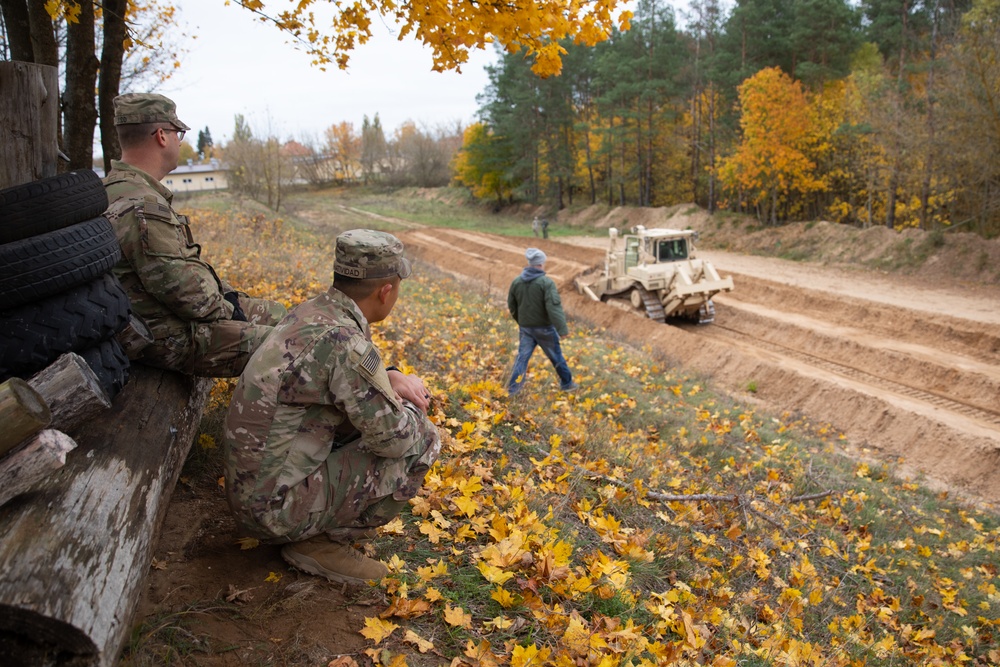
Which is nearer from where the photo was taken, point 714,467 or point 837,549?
point 837,549

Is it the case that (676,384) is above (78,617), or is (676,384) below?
below

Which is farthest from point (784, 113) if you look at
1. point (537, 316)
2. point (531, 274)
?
point (537, 316)

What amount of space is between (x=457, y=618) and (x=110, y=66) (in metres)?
6.23

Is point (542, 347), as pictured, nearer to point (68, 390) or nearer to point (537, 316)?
point (537, 316)

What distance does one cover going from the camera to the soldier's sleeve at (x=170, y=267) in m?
3.07

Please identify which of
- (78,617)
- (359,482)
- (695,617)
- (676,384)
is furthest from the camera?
Result: (676,384)

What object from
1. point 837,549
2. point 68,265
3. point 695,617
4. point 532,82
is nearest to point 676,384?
point 837,549

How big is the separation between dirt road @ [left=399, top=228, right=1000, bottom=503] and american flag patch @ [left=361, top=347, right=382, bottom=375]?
29.9 feet

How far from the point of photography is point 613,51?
112 feet

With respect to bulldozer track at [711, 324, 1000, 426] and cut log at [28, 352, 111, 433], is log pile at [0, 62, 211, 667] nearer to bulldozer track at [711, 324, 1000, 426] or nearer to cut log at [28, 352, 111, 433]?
cut log at [28, 352, 111, 433]

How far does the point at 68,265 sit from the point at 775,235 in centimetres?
2744

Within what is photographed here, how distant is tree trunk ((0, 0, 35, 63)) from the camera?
16.7ft

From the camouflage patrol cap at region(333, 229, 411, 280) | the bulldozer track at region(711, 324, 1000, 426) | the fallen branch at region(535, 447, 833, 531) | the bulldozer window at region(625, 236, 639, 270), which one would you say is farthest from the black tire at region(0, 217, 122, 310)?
the bulldozer window at region(625, 236, 639, 270)

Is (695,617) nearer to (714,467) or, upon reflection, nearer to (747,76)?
(714,467)
